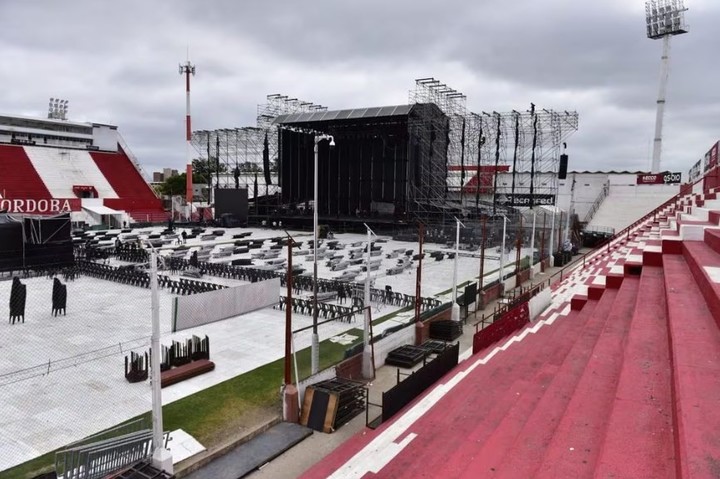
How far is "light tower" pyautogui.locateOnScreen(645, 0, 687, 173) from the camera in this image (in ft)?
187

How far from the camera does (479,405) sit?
324 inches

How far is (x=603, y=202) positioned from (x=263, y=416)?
52279 millimetres

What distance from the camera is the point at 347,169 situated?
5822cm

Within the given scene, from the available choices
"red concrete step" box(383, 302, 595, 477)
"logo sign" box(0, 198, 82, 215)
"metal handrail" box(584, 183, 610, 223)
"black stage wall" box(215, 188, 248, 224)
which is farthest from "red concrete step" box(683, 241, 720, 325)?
"black stage wall" box(215, 188, 248, 224)

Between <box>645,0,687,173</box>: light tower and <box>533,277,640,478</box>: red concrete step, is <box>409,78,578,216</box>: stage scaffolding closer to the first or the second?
<box>645,0,687,173</box>: light tower

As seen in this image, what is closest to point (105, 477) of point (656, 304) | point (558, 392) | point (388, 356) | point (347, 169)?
point (558, 392)

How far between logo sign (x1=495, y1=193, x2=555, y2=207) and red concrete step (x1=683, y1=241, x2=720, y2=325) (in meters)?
33.9

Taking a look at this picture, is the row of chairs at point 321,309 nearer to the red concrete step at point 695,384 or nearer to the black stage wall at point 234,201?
the red concrete step at point 695,384

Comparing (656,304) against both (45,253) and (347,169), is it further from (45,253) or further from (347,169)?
Answer: (347,169)

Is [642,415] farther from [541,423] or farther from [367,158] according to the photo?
[367,158]

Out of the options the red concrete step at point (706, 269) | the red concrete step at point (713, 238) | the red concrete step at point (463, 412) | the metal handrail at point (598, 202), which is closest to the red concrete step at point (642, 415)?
the red concrete step at point (706, 269)

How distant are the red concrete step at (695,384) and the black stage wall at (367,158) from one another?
42431mm

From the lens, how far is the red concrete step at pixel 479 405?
664cm

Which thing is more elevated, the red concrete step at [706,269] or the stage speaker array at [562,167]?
the stage speaker array at [562,167]
